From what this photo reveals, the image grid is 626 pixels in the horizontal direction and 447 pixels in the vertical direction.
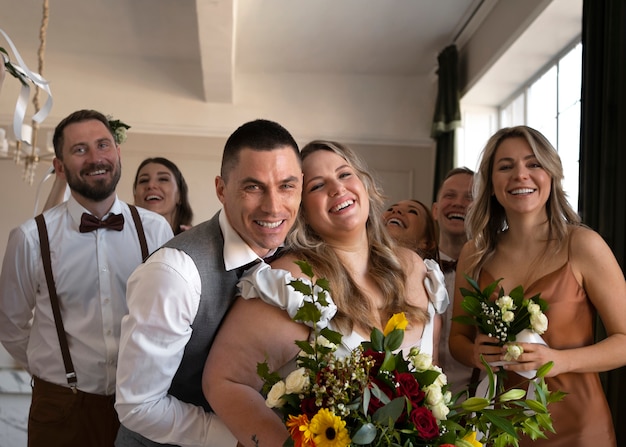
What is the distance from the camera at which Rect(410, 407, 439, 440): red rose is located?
1.33m

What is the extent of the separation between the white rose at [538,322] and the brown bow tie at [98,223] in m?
1.57

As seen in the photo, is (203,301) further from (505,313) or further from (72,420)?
(72,420)

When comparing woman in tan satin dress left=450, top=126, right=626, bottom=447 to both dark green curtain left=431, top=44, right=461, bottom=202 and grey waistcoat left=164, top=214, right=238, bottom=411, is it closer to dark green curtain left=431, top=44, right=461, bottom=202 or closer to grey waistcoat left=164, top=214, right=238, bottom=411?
grey waistcoat left=164, top=214, right=238, bottom=411

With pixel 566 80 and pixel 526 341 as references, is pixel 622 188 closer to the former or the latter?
pixel 526 341

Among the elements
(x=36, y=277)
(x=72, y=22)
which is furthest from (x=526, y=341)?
(x=72, y=22)

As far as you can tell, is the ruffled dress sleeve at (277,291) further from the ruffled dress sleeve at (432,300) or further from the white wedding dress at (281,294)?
the ruffled dress sleeve at (432,300)

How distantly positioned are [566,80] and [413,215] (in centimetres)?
286

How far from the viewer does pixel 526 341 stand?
219 centimetres

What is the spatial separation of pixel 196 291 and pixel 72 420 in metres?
1.13

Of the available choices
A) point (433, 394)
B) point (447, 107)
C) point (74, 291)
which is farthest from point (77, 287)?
point (447, 107)

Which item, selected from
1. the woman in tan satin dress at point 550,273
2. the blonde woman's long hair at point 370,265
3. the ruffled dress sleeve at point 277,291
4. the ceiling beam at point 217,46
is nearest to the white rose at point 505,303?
the woman in tan satin dress at point 550,273

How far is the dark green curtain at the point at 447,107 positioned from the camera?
6.89 metres

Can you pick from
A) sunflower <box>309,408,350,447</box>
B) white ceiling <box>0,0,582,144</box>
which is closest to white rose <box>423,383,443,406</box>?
sunflower <box>309,408,350,447</box>

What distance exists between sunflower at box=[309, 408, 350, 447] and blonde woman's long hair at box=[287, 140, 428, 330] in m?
0.49
